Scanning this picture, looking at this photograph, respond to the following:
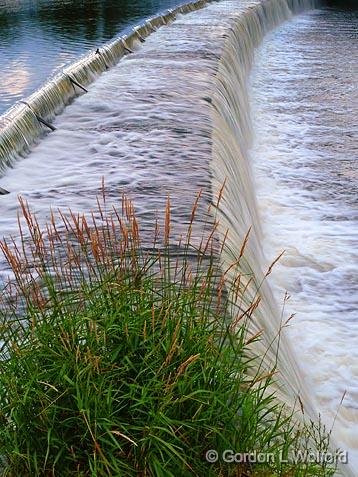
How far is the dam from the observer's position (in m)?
4.45

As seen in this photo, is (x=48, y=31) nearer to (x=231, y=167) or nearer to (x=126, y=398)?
(x=231, y=167)

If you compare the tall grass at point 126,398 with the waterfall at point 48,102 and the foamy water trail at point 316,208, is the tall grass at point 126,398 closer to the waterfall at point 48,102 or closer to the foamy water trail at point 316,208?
the foamy water trail at point 316,208

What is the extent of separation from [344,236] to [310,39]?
12.0m

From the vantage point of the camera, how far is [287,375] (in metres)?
3.52

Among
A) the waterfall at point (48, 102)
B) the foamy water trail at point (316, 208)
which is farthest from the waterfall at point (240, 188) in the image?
the waterfall at point (48, 102)

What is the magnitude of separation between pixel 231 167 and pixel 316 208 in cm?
123

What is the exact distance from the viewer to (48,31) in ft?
46.1

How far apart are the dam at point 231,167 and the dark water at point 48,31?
1.07 m

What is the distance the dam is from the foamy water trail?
Result: 14mm

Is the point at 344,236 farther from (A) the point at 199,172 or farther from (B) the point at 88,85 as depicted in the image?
(B) the point at 88,85

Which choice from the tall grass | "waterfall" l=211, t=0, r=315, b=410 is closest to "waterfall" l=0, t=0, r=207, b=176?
"waterfall" l=211, t=0, r=315, b=410

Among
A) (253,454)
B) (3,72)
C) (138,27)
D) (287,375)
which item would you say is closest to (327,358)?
(287,375)

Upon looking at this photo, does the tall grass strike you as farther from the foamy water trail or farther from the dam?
the foamy water trail

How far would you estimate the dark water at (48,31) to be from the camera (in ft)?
33.5
